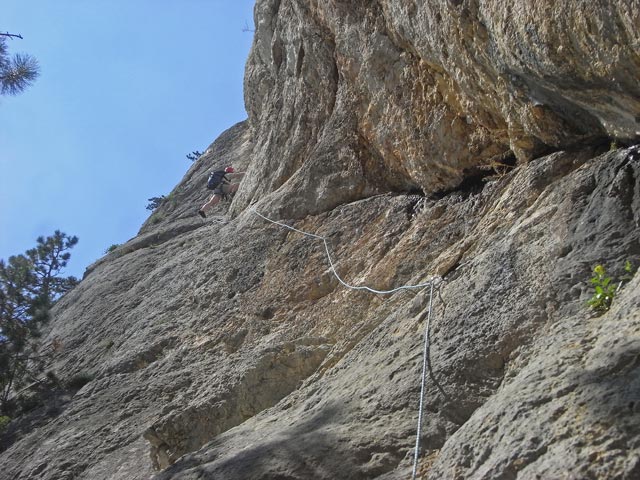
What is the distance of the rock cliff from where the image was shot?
171 inches

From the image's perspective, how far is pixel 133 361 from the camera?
9.98 m

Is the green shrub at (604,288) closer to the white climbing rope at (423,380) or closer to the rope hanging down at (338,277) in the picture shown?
the white climbing rope at (423,380)

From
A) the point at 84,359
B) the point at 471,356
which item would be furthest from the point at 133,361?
the point at 471,356

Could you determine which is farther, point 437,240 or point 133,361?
point 133,361

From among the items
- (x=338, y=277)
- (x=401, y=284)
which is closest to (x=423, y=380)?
(x=401, y=284)

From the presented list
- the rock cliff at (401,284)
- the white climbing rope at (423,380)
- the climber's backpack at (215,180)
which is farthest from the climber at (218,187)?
the white climbing rope at (423,380)

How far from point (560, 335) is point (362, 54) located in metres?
5.47

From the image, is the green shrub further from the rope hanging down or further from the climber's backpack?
the climber's backpack

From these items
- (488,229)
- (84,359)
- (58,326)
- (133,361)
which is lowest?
(488,229)

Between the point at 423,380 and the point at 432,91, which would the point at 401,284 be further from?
the point at 423,380

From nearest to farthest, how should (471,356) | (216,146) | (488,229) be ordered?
(471,356) < (488,229) < (216,146)

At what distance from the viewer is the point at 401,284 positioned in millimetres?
7172

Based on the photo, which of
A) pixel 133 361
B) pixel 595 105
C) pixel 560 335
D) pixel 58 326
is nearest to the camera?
pixel 560 335

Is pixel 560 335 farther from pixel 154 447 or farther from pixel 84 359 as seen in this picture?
pixel 84 359
